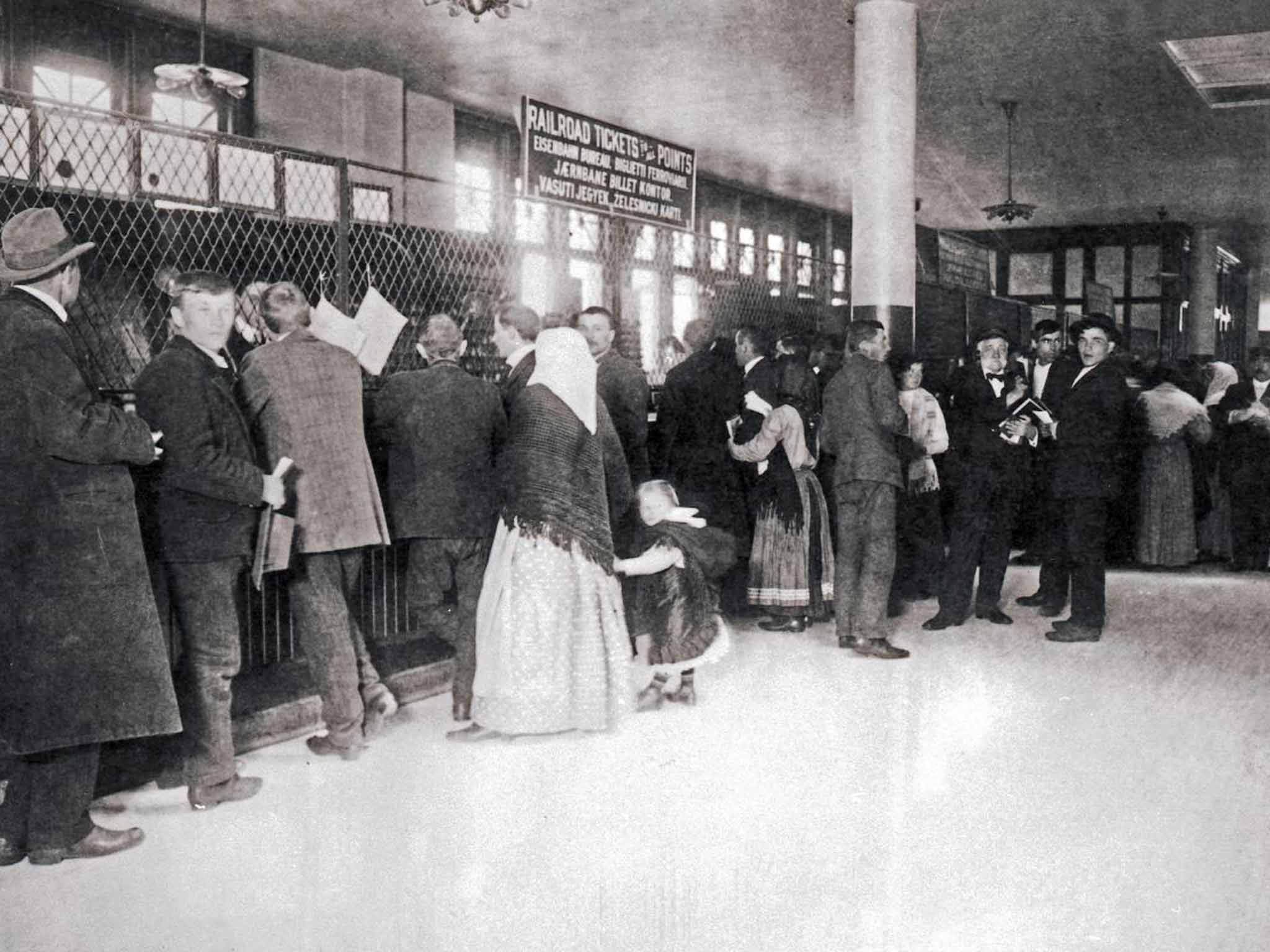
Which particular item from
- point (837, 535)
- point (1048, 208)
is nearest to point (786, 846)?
point (837, 535)

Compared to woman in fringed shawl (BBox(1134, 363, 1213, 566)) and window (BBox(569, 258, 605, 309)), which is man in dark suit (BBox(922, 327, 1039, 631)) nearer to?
woman in fringed shawl (BBox(1134, 363, 1213, 566))

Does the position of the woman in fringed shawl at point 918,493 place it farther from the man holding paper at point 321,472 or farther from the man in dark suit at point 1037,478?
the man holding paper at point 321,472

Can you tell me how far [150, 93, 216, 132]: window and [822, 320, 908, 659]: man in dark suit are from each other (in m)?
5.96

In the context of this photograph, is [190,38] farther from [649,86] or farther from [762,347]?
[762,347]

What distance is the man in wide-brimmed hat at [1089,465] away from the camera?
5543mm

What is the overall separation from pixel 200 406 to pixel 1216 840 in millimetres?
2994

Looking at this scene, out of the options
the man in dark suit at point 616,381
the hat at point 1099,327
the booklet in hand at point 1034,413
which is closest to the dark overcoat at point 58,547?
the man in dark suit at point 616,381

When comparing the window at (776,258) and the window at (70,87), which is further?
the window at (776,258)

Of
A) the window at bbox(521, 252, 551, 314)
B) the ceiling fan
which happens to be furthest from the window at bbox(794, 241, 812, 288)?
the ceiling fan

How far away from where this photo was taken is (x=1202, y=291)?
1934 cm

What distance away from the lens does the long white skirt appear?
396 cm

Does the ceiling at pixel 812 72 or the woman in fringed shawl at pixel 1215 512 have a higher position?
the ceiling at pixel 812 72

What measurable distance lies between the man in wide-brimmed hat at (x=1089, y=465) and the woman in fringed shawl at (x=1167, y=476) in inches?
89.1

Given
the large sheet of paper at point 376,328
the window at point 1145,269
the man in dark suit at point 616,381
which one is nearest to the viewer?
the large sheet of paper at point 376,328
